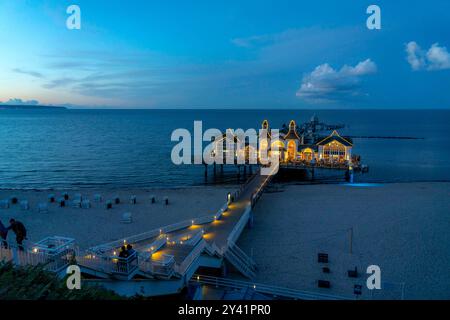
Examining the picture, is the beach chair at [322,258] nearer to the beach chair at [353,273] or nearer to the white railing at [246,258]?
the beach chair at [353,273]

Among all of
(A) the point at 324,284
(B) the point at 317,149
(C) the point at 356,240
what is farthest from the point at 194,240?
(B) the point at 317,149

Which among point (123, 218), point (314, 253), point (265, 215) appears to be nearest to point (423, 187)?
point (265, 215)

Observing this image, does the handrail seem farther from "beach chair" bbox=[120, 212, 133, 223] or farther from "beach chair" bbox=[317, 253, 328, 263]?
"beach chair" bbox=[120, 212, 133, 223]

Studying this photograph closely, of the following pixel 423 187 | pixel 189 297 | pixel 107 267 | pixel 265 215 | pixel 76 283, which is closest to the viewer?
pixel 76 283

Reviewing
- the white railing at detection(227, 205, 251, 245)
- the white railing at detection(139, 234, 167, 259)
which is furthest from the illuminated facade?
the white railing at detection(139, 234, 167, 259)

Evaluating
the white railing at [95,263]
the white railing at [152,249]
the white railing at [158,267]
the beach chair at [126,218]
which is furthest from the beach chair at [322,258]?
the beach chair at [126,218]
